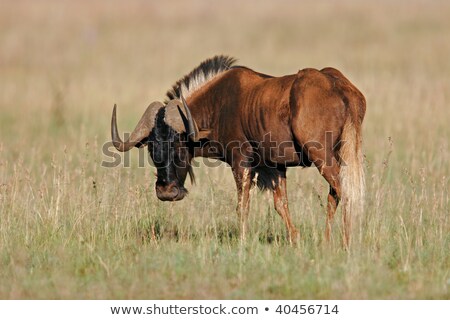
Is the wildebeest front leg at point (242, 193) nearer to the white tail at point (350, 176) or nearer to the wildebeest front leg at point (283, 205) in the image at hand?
the wildebeest front leg at point (283, 205)

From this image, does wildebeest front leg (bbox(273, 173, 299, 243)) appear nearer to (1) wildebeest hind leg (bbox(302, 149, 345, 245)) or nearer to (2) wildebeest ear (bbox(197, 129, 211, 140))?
(1) wildebeest hind leg (bbox(302, 149, 345, 245))

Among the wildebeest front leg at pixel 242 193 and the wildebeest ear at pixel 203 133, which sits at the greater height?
the wildebeest ear at pixel 203 133

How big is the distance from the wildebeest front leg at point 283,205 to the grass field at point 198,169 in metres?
0.19

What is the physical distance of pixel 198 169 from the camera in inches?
536

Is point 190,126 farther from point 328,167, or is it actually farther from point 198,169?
point 198,169

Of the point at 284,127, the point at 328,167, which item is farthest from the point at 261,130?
the point at 328,167

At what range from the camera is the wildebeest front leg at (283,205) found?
29.3 ft

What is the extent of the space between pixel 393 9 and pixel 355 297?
2584 centimetres

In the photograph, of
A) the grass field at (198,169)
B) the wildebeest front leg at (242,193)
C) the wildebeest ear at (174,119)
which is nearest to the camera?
the grass field at (198,169)

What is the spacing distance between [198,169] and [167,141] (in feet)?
14.3

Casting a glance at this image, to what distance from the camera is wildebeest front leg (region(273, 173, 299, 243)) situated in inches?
352

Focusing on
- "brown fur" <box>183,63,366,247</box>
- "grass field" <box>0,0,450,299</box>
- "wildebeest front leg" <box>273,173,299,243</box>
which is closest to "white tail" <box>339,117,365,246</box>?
"brown fur" <box>183,63,366,247</box>

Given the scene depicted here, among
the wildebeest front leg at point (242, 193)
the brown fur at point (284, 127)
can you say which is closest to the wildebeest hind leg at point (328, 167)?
the brown fur at point (284, 127)

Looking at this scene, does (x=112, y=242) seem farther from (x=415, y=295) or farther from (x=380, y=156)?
(x=380, y=156)
